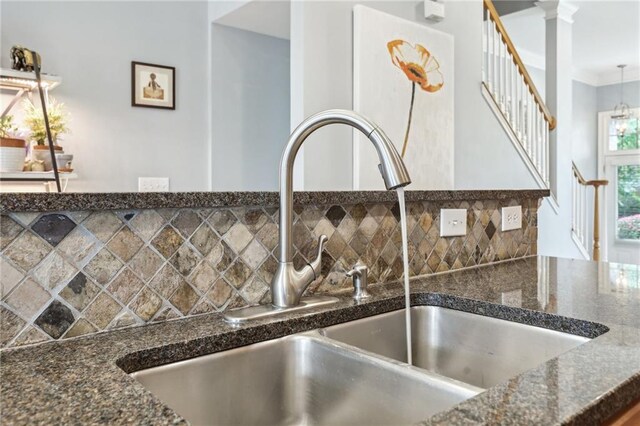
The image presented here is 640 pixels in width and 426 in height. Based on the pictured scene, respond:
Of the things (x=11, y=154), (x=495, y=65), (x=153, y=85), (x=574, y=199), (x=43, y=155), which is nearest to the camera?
(x=11, y=154)

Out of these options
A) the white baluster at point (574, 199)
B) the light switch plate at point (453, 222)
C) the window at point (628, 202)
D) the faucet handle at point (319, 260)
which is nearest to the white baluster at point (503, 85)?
the white baluster at point (574, 199)

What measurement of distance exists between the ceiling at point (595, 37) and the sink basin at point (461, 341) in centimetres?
423

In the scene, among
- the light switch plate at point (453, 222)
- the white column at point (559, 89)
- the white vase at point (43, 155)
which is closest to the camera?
the light switch plate at point (453, 222)

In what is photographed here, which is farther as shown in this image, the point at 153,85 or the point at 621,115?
the point at 621,115

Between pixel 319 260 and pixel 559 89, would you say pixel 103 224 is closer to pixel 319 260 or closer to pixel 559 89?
pixel 319 260

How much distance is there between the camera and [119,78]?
2.85 meters

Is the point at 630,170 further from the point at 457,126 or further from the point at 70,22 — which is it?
the point at 70,22

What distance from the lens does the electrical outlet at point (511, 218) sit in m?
1.50

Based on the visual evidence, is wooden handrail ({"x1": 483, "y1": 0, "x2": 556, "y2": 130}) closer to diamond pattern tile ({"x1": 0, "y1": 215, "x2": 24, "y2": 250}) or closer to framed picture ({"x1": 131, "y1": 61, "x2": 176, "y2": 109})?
framed picture ({"x1": 131, "y1": 61, "x2": 176, "y2": 109})

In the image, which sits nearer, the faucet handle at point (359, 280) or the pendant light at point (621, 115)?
the faucet handle at point (359, 280)

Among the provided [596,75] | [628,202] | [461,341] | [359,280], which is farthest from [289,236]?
[596,75]

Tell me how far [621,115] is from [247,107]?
228 inches

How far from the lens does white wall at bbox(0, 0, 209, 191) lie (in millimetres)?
2641

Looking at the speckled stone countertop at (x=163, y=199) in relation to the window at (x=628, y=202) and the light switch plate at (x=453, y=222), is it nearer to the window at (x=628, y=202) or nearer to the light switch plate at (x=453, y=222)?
the light switch plate at (x=453, y=222)
